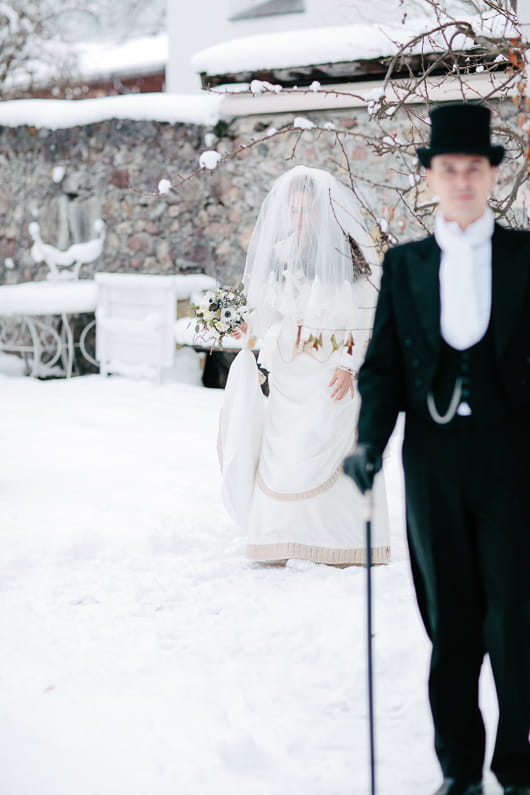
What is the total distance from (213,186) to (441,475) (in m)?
7.96

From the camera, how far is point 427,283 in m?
2.13

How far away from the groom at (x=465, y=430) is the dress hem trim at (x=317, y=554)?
6.13ft

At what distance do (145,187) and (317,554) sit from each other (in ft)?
22.4

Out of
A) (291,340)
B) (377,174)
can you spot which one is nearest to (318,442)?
(291,340)

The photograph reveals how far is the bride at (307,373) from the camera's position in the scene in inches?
161

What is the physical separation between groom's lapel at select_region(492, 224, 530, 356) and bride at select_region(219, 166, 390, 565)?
1921mm

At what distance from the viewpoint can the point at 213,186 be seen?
9.65m

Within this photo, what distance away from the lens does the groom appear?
2068mm

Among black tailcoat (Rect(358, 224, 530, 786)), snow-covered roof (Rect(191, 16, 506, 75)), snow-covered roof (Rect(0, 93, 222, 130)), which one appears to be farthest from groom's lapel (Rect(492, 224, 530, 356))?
snow-covered roof (Rect(0, 93, 222, 130))

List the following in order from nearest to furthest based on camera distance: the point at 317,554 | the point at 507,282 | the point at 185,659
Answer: the point at 507,282, the point at 185,659, the point at 317,554

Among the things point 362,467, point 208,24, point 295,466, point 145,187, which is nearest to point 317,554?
point 295,466

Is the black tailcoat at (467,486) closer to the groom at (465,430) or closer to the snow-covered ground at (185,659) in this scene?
the groom at (465,430)

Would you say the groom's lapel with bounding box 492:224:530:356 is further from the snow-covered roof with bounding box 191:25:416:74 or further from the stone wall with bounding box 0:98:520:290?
the stone wall with bounding box 0:98:520:290

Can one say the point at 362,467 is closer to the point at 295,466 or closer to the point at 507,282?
the point at 507,282
